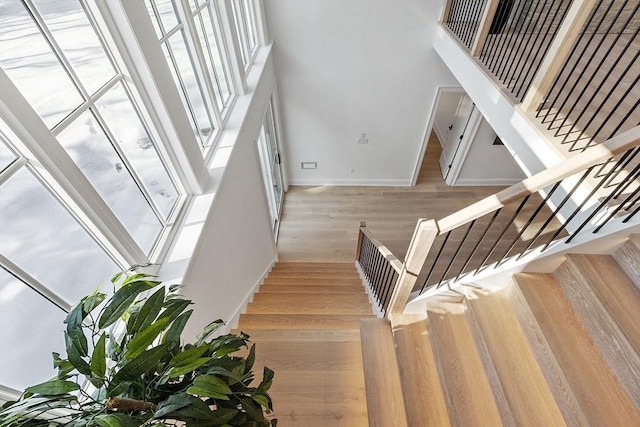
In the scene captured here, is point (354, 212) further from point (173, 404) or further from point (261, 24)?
point (173, 404)

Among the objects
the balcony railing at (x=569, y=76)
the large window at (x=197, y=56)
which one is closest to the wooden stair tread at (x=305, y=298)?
the large window at (x=197, y=56)

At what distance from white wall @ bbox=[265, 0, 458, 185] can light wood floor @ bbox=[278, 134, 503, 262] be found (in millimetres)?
331

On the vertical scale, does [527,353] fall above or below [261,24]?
below

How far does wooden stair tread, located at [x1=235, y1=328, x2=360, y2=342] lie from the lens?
8.42ft

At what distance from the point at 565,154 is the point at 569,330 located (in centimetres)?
116

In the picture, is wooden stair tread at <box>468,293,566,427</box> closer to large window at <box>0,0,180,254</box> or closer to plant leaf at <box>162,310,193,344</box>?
plant leaf at <box>162,310,193,344</box>

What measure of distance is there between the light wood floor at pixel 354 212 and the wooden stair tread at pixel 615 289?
2.94 metres

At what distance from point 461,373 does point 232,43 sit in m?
3.29

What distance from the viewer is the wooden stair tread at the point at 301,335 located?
257cm

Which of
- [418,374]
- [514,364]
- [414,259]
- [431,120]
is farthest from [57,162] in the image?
[431,120]

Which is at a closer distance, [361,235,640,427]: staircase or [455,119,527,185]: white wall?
[361,235,640,427]: staircase

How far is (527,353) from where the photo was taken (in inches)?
71.4

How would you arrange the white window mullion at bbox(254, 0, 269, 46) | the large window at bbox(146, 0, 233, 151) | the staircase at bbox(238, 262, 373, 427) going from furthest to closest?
the white window mullion at bbox(254, 0, 269, 46) → the staircase at bbox(238, 262, 373, 427) → the large window at bbox(146, 0, 233, 151)

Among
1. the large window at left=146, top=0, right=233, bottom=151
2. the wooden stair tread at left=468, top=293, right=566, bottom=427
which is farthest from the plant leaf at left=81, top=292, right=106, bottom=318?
the wooden stair tread at left=468, top=293, right=566, bottom=427
